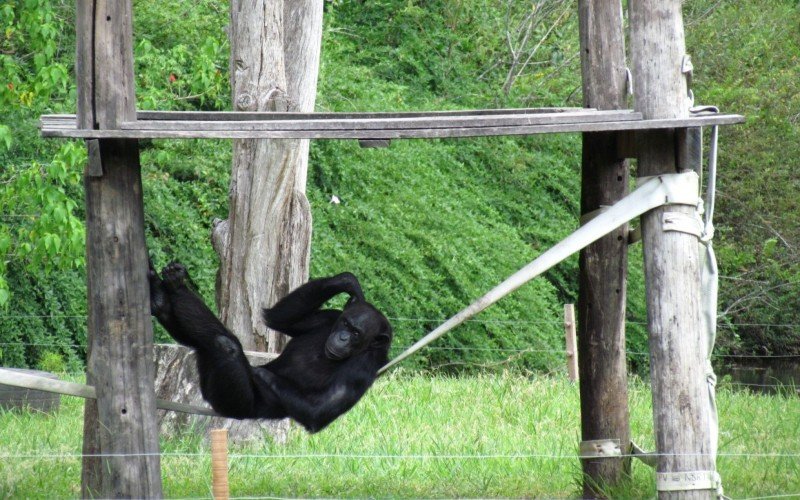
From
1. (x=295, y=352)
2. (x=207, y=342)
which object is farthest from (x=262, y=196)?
(x=207, y=342)

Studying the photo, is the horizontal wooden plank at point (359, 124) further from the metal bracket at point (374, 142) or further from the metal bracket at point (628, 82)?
the metal bracket at point (628, 82)

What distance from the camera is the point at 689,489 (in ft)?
14.4

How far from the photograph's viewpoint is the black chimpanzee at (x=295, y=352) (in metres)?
4.88

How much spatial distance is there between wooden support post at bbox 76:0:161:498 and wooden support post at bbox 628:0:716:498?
2.14 m

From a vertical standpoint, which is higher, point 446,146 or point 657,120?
point 446,146

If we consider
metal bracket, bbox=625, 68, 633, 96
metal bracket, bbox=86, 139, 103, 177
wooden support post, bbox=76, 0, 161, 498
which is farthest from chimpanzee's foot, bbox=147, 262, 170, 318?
metal bracket, bbox=625, 68, 633, 96

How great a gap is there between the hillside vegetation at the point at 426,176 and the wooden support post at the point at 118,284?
2.89 m

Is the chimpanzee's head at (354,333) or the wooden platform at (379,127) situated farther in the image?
the chimpanzee's head at (354,333)

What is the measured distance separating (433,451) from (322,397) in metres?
1.63

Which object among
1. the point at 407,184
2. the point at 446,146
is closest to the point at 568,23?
the point at 446,146

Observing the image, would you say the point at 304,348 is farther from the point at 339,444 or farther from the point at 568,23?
the point at 568,23

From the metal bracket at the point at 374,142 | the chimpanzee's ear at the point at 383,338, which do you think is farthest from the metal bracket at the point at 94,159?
the chimpanzee's ear at the point at 383,338

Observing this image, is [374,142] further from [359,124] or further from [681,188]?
[681,188]

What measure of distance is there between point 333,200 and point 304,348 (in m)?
7.56
